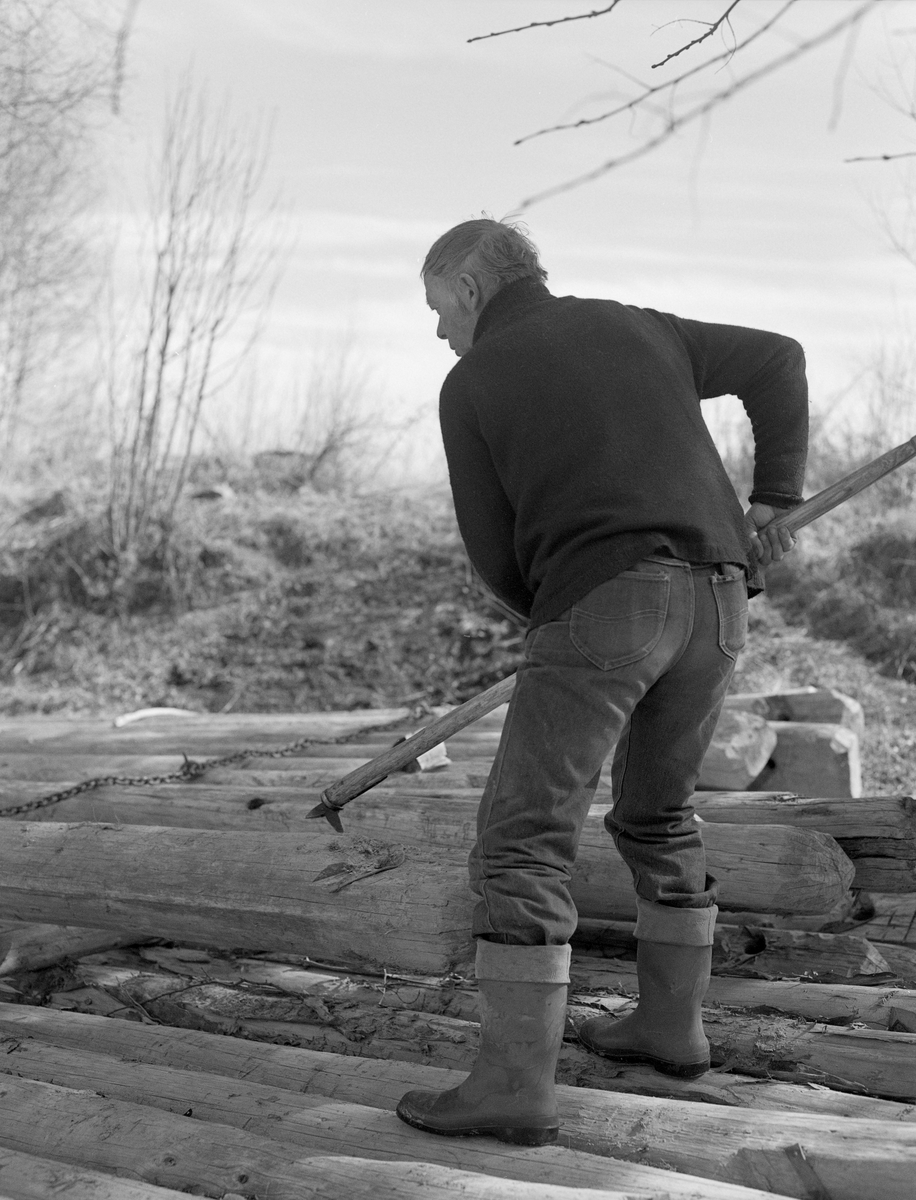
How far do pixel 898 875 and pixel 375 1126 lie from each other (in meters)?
1.75

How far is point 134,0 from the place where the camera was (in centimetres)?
353

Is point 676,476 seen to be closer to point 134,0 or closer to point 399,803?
point 399,803

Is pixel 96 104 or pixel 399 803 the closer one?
pixel 399 803

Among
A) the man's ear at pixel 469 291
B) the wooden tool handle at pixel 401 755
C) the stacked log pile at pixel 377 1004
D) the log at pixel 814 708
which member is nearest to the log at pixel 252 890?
the stacked log pile at pixel 377 1004

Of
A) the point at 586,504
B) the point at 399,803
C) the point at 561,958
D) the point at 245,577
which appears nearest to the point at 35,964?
the point at 399,803

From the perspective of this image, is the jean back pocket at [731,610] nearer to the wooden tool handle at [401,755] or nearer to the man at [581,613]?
the man at [581,613]

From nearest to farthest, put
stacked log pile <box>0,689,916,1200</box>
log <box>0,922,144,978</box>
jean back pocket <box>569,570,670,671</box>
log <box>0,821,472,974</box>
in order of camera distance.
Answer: stacked log pile <box>0,689,916,1200</box> → jean back pocket <box>569,570,670,671</box> → log <box>0,821,472,974</box> → log <box>0,922,144,978</box>

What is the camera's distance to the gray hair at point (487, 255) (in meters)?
2.85

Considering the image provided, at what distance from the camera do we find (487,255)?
2846mm

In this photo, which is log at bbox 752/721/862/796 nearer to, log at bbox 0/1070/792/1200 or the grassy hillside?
the grassy hillside

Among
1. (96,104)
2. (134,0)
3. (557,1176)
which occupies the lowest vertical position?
(557,1176)

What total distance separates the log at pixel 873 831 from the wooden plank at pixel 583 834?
0.14 m

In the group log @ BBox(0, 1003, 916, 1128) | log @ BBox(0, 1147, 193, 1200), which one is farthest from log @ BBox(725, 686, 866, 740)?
log @ BBox(0, 1147, 193, 1200)

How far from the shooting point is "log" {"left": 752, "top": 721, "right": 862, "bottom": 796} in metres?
5.24
